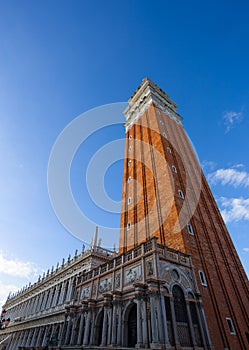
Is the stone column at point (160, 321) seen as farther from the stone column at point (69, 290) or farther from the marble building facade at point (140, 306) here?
the stone column at point (69, 290)

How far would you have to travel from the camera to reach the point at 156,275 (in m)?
13.3

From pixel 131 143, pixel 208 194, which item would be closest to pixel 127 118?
pixel 131 143

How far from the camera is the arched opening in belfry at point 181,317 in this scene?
12.4 metres

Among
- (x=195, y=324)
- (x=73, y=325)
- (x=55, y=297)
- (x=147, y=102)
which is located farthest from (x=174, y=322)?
(x=147, y=102)

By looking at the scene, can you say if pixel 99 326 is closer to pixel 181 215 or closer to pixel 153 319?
pixel 153 319

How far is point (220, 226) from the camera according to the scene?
26.3 meters

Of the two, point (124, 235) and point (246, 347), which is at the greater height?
point (124, 235)

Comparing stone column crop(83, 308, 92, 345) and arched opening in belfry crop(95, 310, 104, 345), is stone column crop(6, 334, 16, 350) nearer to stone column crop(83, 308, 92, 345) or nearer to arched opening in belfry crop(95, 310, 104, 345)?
stone column crop(83, 308, 92, 345)

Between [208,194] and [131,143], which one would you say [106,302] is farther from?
[131,143]

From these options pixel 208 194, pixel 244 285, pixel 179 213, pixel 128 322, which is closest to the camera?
pixel 128 322

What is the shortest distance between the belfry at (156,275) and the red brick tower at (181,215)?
0.36ft

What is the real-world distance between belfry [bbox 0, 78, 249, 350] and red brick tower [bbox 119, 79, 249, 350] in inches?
4.3

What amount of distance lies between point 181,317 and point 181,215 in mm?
8514

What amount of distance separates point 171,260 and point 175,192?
8.35 meters
